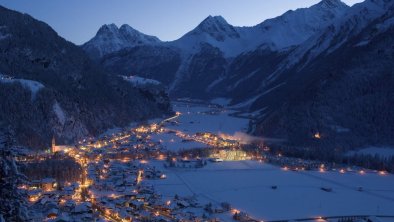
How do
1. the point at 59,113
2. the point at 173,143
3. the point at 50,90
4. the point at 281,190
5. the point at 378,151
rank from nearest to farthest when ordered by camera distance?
the point at 281,190, the point at 378,151, the point at 59,113, the point at 50,90, the point at 173,143

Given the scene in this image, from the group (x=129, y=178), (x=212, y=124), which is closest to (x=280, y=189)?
(x=129, y=178)

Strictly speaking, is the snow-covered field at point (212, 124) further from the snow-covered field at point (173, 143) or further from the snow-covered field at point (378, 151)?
the snow-covered field at point (378, 151)

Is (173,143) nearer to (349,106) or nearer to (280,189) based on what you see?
(349,106)

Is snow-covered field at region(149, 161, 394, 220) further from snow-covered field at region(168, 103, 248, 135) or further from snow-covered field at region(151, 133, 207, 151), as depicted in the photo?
snow-covered field at region(168, 103, 248, 135)

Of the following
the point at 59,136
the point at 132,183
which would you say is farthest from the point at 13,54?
the point at 132,183

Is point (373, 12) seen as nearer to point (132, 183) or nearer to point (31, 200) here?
point (132, 183)

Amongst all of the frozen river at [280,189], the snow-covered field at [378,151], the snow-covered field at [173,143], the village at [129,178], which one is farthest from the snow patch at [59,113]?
the snow-covered field at [378,151]
